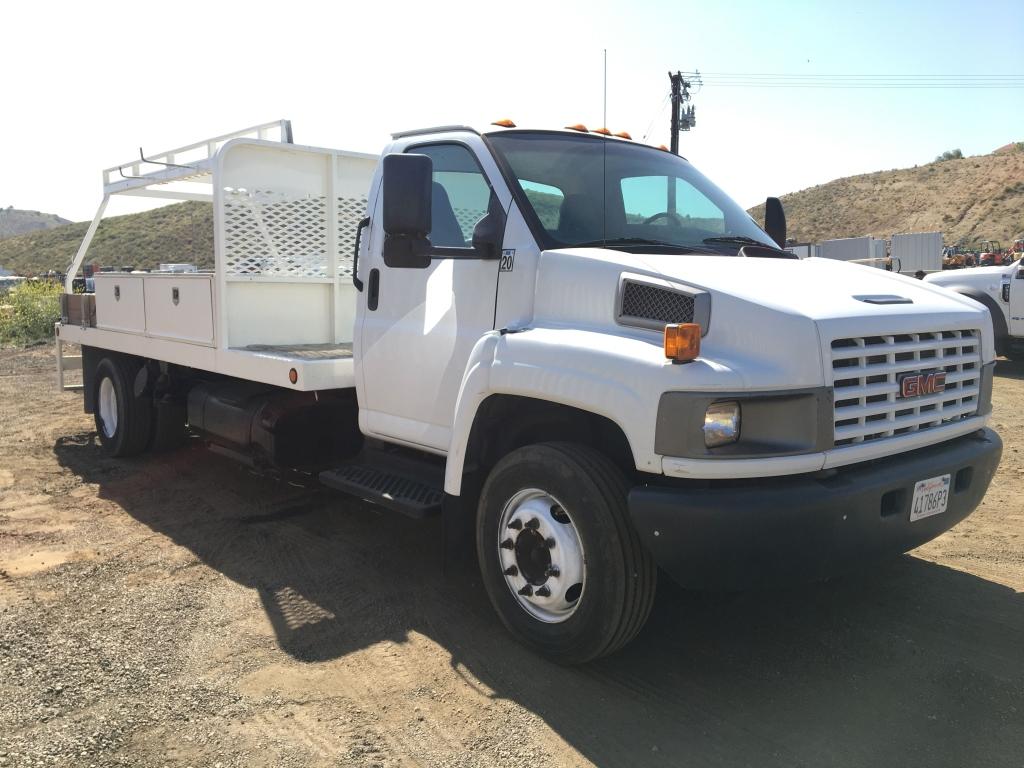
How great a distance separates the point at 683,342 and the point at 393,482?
2.06m

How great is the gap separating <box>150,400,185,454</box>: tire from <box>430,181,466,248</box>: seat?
380 centimetres

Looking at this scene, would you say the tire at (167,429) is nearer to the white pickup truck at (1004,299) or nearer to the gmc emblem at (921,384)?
the gmc emblem at (921,384)

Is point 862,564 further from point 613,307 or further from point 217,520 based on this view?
point 217,520

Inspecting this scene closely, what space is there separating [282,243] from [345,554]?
7.62 feet

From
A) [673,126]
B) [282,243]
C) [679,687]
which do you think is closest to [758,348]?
[679,687]

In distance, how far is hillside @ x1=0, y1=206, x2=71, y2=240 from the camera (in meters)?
107

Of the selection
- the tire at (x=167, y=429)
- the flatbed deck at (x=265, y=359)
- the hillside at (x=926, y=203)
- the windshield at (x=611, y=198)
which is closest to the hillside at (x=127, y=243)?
the hillside at (x=926, y=203)

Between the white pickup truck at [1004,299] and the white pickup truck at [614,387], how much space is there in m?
8.75

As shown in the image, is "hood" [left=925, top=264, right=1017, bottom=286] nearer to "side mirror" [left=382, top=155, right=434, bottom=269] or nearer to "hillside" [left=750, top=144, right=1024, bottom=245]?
"side mirror" [left=382, top=155, right=434, bottom=269]

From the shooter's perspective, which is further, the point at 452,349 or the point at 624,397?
the point at 452,349

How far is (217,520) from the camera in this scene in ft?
19.2

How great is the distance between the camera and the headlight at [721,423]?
2.96 meters

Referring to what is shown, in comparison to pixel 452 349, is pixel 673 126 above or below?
above

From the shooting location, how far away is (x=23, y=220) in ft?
364
